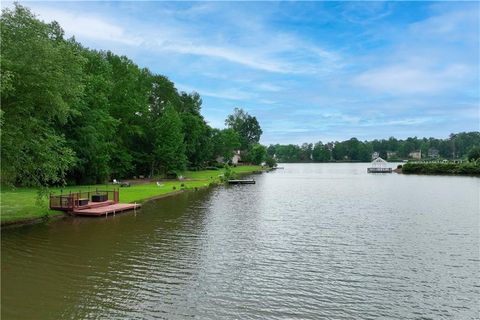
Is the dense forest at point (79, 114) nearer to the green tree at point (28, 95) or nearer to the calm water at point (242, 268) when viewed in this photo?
the green tree at point (28, 95)

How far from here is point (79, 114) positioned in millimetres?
30812

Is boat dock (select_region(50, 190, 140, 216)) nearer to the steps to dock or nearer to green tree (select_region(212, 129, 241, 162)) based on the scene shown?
the steps to dock

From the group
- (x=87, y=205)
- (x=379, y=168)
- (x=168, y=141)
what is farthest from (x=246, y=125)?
(x=87, y=205)

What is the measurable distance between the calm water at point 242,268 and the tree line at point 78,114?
5.54 metres

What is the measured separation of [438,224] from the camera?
29.3 metres

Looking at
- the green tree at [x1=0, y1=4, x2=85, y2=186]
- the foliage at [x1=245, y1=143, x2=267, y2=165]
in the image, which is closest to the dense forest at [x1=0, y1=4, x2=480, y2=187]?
the green tree at [x1=0, y1=4, x2=85, y2=186]

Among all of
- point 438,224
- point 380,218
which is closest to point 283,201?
point 380,218

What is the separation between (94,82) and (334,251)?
39.6m

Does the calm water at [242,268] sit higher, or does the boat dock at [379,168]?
the boat dock at [379,168]

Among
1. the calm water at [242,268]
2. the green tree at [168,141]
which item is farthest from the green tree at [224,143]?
the calm water at [242,268]

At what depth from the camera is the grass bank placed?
101688 millimetres

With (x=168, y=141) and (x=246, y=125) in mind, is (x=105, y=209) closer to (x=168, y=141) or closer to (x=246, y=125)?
(x=168, y=141)

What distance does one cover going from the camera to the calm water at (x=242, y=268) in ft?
42.8

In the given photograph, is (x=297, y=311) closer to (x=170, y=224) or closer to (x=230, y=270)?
(x=230, y=270)
